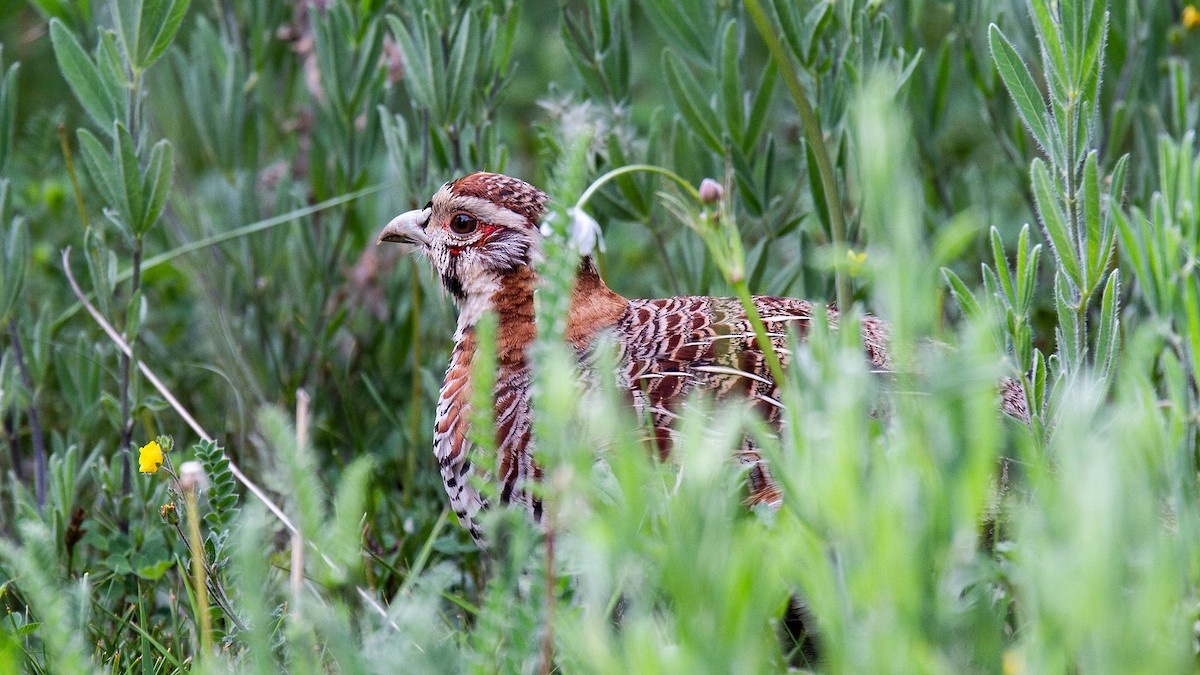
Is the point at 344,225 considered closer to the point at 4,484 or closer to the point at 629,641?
the point at 4,484

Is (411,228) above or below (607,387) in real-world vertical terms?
below

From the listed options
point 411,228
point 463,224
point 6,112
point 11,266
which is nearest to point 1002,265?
point 463,224

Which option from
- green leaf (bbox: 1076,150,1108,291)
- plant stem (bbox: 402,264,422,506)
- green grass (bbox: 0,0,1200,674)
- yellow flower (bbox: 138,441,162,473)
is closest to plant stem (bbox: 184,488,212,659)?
green grass (bbox: 0,0,1200,674)

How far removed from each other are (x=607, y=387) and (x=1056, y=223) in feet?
3.60

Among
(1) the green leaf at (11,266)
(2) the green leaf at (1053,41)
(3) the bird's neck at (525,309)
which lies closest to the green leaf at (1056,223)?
(2) the green leaf at (1053,41)

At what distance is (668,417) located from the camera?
257cm

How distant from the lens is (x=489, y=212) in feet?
9.97

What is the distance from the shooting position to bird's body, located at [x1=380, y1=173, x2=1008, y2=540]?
8.57ft

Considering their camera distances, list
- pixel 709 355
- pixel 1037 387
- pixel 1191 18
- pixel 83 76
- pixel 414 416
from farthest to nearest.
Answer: pixel 1191 18 < pixel 414 416 < pixel 83 76 < pixel 709 355 < pixel 1037 387

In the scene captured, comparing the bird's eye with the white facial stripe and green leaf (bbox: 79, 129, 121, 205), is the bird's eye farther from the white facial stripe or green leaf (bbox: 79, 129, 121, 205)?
green leaf (bbox: 79, 129, 121, 205)

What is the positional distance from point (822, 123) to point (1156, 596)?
81.6 inches

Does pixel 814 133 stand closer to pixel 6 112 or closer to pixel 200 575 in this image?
pixel 200 575

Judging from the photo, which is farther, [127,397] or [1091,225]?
[127,397]

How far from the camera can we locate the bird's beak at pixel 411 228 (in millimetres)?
3186
